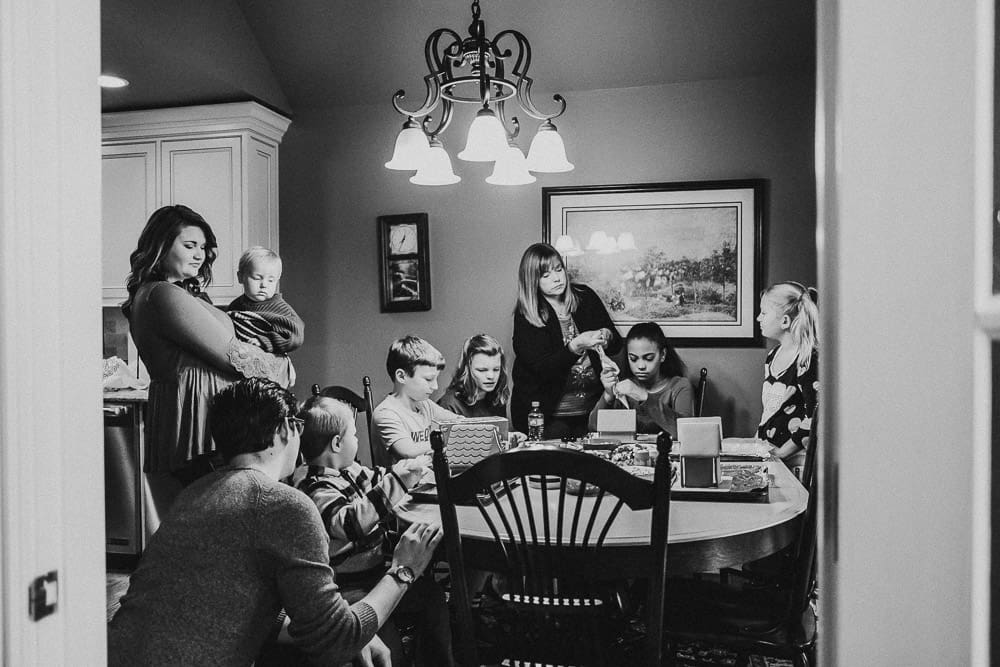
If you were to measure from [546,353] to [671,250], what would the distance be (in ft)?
2.73

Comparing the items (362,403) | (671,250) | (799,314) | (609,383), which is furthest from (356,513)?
(671,250)

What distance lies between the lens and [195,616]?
144cm

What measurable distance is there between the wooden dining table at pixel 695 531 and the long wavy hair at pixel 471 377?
1.28m

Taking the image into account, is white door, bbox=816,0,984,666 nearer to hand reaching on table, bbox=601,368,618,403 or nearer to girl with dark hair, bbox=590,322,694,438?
girl with dark hair, bbox=590,322,694,438

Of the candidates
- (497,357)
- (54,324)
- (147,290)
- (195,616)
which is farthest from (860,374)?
(497,357)

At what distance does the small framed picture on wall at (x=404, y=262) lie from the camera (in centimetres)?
458

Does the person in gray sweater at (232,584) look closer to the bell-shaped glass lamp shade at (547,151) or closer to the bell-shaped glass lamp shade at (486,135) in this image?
the bell-shaped glass lamp shade at (486,135)

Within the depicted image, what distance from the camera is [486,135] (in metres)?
2.41

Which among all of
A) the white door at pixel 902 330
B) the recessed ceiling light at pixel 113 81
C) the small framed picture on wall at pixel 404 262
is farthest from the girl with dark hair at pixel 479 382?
the white door at pixel 902 330

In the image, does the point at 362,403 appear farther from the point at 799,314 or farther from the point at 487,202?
the point at 799,314

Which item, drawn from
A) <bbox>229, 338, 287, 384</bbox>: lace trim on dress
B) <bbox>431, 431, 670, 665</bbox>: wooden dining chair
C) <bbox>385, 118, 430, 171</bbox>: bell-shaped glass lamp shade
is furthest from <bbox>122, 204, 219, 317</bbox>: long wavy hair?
<bbox>431, 431, 670, 665</bbox>: wooden dining chair

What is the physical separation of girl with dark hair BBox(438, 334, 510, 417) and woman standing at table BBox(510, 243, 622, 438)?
82cm

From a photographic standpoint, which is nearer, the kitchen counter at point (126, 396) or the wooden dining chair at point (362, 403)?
the wooden dining chair at point (362, 403)

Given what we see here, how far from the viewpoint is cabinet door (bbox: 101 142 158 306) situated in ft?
Result: 14.6
